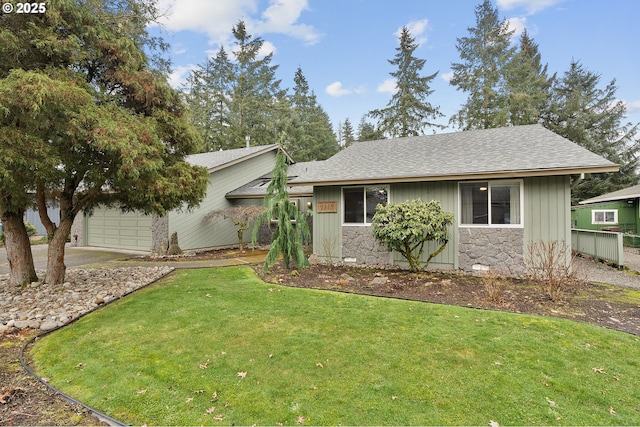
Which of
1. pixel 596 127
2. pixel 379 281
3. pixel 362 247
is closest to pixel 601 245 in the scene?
pixel 362 247

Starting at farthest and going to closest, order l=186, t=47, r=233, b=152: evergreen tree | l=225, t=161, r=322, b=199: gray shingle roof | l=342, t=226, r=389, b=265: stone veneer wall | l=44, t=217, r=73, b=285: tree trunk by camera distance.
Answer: l=186, t=47, r=233, b=152: evergreen tree < l=225, t=161, r=322, b=199: gray shingle roof < l=342, t=226, r=389, b=265: stone veneer wall < l=44, t=217, r=73, b=285: tree trunk

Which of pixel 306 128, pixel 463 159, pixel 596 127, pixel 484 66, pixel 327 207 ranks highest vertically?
pixel 484 66

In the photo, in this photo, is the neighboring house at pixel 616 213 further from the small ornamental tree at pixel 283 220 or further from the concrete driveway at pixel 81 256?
the concrete driveway at pixel 81 256

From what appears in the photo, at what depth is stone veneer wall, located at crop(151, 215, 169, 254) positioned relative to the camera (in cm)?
1210

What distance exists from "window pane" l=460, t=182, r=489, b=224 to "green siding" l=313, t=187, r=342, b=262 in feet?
11.7

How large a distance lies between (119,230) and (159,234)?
2.88 m

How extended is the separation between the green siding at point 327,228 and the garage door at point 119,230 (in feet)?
24.2

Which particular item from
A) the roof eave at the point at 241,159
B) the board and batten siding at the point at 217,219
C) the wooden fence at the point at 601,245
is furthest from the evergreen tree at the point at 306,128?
the wooden fence at the point at 601,245

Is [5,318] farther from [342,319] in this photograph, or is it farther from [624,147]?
[624,147]

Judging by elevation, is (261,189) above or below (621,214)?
above

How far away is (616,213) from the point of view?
16.0 metres

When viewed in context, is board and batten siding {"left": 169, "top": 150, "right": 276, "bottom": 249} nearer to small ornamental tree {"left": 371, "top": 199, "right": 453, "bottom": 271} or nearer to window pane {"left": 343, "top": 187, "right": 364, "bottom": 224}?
window pane {"left": 343, "top": 187, "right": 364, "bottom": 224}

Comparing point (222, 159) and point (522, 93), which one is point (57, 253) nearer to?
point (222, 159)

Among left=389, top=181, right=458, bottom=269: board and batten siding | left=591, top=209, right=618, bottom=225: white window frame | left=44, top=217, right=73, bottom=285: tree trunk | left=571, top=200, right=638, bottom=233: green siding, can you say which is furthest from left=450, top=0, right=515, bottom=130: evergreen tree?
left=44, top=217, right=73, bottom=285: tree trunk
